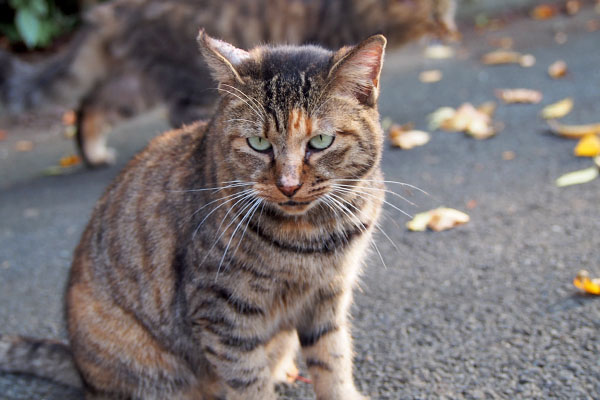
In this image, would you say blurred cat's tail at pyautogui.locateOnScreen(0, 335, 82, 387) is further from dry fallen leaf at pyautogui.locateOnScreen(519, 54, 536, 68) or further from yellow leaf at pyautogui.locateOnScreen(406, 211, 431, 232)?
dry fallen leaf at pyautogui.locateOnScreen(519, 54, 536, 68)

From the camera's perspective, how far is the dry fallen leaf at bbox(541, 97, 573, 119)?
4.11 m

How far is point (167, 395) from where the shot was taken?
2.05m

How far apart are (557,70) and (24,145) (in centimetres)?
484

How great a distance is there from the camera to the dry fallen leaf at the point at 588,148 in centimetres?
335

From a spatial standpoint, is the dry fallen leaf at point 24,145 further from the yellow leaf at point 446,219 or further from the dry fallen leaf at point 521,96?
the dry fallen leaf at point 521,96

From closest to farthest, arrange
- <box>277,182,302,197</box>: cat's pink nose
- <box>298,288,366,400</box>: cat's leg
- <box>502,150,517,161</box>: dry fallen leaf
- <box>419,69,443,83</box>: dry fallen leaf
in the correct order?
<box>277,182,302,197</box>: cat's pink nose, <box>298,288,366,400</box>: cat's leg, <box>502,150,517,161</box>: dry fallen leaf, <box>419,69,443,83</box>: dry fallen leaf

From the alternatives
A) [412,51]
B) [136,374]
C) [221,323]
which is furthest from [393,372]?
[412,51]

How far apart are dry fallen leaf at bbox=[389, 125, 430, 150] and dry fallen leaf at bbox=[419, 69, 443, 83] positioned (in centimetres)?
147

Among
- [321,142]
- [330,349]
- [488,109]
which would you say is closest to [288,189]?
[321,142]

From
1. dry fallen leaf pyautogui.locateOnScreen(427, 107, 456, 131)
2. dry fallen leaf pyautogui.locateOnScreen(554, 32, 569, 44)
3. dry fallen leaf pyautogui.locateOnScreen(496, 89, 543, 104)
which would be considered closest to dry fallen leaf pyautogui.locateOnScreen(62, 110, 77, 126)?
dry fallen leaf pyautogui.locateOnScreen(427, 107, 456, 131)

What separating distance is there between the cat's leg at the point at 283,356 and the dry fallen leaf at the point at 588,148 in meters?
2.16

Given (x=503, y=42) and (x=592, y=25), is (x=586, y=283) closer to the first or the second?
(x=503, y=42)

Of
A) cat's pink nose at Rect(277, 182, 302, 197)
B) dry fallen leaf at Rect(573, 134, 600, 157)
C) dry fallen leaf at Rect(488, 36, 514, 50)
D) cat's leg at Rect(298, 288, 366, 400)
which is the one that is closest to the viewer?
cat's pink nose at Rect(277, 182, 302, 197)

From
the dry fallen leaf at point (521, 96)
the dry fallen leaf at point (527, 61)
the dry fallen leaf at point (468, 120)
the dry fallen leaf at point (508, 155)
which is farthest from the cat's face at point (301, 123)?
the dry fallen leaf at point (527, 61)
